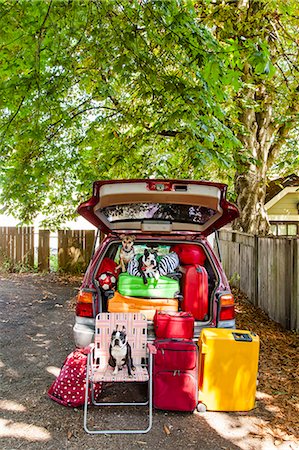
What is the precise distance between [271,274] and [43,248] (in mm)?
7144

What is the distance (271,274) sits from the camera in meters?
6.25

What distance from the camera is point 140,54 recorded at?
14.1 ft

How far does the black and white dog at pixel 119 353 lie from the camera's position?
323cm

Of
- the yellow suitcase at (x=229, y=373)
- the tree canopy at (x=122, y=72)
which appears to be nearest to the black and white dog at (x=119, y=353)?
the yellow suitcase at (x=229, y=373)

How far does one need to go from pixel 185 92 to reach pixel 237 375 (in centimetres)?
279

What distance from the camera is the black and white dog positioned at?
3234mm

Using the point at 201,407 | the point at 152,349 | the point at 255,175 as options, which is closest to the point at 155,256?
the point at 152,349

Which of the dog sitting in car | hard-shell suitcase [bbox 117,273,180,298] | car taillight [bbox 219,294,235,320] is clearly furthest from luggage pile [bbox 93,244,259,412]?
the dog sitting in car

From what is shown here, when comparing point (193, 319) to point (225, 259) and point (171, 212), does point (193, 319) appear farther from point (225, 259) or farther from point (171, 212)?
point (225, 259)

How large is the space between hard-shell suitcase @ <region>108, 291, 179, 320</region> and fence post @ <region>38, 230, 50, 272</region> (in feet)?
26.0

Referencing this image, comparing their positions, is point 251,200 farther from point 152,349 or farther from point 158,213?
point 152,349

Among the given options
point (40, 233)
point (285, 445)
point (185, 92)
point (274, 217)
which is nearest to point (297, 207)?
point (274, 217)

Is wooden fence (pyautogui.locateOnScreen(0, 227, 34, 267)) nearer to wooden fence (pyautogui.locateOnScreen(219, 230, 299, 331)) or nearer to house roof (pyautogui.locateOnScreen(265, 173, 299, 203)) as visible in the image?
wooden fence (pyautogui.locateOnScreen(219, 230, 299, 331))

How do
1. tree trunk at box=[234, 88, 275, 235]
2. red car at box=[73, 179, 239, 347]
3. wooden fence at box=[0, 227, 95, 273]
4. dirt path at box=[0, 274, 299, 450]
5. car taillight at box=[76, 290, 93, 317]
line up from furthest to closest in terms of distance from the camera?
1. wooden fence at box=[0, 227, 95, 273]
2. tree trunk at box=[234, 88, 275, 235]
3. car taillight at box=[76, 290, 93, 317]
4. red car at box=[73, 179, 239, 347]
5. dirt path at box=[0, 274, 299, 450]
